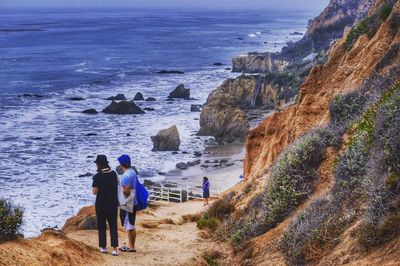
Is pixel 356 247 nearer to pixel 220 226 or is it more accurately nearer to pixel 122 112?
pixel 220 226

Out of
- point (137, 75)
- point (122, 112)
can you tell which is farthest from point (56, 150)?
point (137, 75)

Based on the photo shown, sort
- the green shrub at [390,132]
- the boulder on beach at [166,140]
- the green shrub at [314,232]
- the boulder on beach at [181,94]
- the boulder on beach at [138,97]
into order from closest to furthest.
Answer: the green shrub at [390,132], the green shrub at [314,232], the boulder on beach at [166,140], the boulder on beach at [138,97], the boulder on beach at [181,94]

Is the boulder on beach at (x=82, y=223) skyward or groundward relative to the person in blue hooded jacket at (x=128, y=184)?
groundward

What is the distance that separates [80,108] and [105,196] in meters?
46.7

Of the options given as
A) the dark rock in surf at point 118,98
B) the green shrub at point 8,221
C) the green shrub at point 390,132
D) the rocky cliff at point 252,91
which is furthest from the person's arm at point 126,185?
the dark rock in surf at point 118,98

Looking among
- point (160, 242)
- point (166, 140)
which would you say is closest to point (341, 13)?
point (166, 140)

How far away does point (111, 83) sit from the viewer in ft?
227

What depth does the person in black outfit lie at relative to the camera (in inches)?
351

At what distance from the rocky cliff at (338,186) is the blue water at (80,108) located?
13715mm

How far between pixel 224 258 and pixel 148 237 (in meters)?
2.19

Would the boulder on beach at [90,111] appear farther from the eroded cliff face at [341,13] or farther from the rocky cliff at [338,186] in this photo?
the eroded cliff face at [341,13]

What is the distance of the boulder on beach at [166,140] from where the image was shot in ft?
124

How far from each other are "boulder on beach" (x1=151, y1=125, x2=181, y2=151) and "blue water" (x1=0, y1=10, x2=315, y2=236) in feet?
2.46

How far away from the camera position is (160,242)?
11.4m
